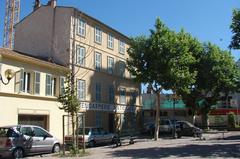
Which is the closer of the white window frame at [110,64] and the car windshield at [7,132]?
the car windshield at [7,132]

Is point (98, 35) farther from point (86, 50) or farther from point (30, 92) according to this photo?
point (30, 92)

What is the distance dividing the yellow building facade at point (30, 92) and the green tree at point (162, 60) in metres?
8.05

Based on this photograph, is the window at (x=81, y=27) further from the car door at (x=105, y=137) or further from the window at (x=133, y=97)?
the window at (x=133, y=97)

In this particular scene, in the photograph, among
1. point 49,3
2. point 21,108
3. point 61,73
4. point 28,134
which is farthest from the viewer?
point 49,3

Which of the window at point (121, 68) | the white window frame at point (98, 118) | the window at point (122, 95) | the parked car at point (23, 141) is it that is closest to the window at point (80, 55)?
the white window frame at point (98, 118)

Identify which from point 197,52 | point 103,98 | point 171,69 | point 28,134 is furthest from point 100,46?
point 28,134

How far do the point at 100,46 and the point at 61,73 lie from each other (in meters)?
7.48

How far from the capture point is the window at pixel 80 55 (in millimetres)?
33312

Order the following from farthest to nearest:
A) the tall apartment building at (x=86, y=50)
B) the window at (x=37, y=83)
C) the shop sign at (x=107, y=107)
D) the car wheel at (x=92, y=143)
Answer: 1. the shop sign at (x=107, y=107)
2. the tall apartment building at (x=86, y=50)
3. the window at (x=37, y=83)
4. the car wheel at (x=92, y=143)

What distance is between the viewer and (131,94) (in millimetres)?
44000

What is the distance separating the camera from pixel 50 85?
29578 mm

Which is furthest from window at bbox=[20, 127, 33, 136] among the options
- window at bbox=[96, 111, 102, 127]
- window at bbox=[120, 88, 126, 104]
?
window at bbox=[120, 88, 126, 104]

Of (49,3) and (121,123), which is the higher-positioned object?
(49,3)

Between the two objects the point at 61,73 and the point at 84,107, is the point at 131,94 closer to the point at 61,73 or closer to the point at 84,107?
the point at 84,107
